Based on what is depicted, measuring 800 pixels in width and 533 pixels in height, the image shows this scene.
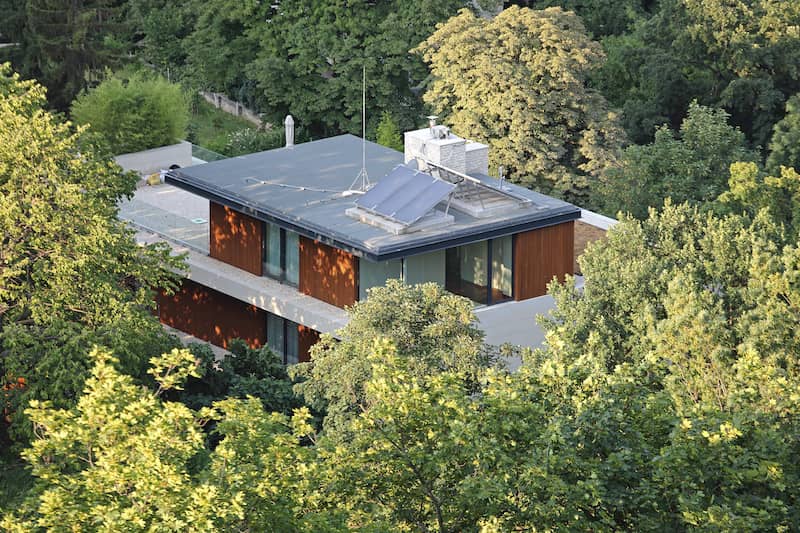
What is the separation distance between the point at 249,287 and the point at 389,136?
77.5 ft

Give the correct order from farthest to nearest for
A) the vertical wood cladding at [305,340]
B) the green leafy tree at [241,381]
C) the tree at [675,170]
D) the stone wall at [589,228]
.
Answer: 1. the tree at [675,170]
2. the stone wall at [589,228]
3. the vertical wood cladding at [305,340]
4. the green leafy tree at [241,381]

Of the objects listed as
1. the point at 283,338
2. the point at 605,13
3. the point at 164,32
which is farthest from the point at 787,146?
the point at 164,32

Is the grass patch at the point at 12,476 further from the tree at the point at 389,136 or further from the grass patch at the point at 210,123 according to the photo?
the grass patch at the point at 210,123

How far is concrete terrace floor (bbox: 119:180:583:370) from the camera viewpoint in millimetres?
37875

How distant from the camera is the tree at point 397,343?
28.3m

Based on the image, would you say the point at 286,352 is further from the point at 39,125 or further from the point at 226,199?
the point at 39,125

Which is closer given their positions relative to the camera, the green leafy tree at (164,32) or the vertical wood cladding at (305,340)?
the vertical wood cladding at (305,340)

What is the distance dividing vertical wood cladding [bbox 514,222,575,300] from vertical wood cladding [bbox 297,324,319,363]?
5346mm

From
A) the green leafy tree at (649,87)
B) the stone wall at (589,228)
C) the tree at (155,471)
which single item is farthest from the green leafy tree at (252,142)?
the tree at (155,471)

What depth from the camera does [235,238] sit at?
41.2m

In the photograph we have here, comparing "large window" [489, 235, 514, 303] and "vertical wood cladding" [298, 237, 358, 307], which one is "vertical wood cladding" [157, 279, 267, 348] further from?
"large window" [489, 235, 514, 303]

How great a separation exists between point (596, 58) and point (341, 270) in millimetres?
17968

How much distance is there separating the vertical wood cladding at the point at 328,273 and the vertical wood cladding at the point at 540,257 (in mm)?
4284

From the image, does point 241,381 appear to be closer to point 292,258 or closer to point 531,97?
point 292,258
